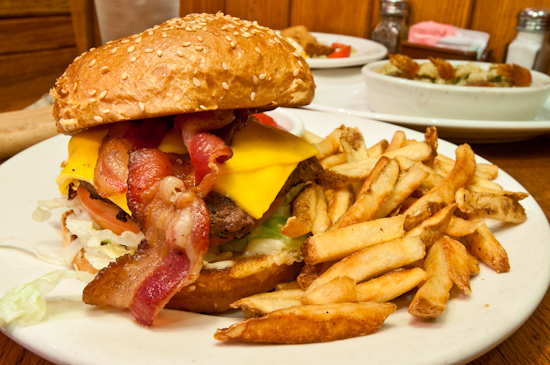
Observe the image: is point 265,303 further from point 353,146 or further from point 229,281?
point 353,146

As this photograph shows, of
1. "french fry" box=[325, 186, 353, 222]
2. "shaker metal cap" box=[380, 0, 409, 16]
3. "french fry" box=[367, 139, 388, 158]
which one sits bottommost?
"french fry" box=[325, 186, 353, 222]

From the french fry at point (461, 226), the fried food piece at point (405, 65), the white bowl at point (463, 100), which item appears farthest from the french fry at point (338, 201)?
the fried food piece at point (405, 65)

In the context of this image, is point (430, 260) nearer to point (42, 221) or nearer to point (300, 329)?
point (300, 329)

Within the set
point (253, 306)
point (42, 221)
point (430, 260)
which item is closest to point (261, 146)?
point (253, 306)

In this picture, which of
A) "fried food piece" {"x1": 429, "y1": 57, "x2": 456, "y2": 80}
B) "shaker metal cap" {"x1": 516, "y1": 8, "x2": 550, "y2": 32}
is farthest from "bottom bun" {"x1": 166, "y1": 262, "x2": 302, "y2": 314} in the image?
"shaker metal cap" {"x1": 516, "y1": 8, "x2": 550, "y2": 32}

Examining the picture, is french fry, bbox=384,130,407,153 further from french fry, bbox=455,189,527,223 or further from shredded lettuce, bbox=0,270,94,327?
shredded lettuce, bbox=0,270,94,327

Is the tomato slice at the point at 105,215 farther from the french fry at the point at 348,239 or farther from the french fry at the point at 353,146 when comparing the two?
the french fry at the point at 353,146

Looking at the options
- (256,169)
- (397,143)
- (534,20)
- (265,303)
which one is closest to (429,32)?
(534,20)
